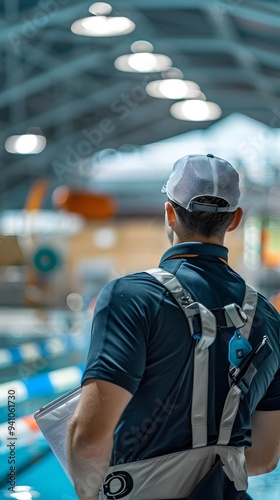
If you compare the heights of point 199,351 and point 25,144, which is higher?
point 25,144

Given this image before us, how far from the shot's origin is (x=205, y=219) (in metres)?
1.55

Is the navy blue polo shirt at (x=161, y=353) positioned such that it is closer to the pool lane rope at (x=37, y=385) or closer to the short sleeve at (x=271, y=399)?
the short sleeve at (x=271, y=399)

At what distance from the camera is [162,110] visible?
70.4ft

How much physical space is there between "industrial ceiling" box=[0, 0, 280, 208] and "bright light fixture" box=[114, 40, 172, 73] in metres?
0.16

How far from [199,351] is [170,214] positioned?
298 mm

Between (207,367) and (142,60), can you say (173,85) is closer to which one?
(142,60)

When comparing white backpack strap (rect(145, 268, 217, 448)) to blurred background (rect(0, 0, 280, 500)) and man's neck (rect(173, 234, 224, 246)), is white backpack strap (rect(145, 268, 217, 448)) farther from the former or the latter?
blurred background (rect(0, 0, 280, 500))

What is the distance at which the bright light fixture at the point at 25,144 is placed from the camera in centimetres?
1991

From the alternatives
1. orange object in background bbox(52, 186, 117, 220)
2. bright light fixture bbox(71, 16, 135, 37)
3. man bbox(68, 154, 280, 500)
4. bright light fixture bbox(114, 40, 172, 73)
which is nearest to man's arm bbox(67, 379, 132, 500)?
man bbox(68, 154, 280, 500)

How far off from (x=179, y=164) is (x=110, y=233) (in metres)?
22.3

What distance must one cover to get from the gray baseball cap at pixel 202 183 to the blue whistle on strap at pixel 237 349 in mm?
252

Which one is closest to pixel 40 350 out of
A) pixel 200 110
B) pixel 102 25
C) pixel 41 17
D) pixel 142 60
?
pixel 41 17

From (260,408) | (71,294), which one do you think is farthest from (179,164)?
(71,294)

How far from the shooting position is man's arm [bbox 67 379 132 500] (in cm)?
135
